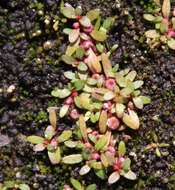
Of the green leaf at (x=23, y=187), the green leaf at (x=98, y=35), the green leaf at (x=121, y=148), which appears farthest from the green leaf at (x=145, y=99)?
the green leaf at (x=23, y=187)

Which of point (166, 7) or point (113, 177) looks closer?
point (113, 177)

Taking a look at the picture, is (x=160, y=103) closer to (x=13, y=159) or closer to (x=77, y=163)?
(x=77, y=163)

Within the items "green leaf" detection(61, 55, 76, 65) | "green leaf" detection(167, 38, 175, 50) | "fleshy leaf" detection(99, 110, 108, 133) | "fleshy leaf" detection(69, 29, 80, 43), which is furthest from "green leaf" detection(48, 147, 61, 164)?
"green leaf" detection(167, 38, 175, 50)

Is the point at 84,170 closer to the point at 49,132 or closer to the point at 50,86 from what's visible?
the point at 49,132

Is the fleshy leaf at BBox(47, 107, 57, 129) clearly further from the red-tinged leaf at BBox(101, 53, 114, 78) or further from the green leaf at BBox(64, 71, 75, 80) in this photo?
the red-tinged leaf at BBox(101, 53, 114, 78)

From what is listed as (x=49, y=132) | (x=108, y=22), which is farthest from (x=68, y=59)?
(x=49, y=132)

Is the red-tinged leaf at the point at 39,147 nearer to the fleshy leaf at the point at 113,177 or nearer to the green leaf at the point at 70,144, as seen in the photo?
the green leaf at the point at 70,144

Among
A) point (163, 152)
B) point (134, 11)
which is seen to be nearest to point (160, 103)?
point (163, 152)
